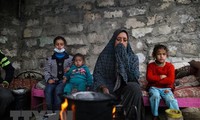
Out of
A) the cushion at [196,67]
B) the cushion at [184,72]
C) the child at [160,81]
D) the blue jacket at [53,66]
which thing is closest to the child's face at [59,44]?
the blue jacket at [53,66]

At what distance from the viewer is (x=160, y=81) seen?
3.40 metres

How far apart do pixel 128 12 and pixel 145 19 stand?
13.5 inches

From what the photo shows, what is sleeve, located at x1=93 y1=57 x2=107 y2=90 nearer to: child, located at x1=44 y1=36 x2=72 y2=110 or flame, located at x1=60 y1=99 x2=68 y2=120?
child, located at x1=44 y1=36 x2=72 y2=110

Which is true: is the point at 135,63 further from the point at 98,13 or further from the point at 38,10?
the point at 38,10

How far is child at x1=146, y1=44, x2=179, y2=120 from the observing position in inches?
126

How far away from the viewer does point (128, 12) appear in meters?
4.55

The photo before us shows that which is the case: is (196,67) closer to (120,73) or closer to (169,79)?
(169,79)

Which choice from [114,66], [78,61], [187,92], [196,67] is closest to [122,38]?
[114,66]

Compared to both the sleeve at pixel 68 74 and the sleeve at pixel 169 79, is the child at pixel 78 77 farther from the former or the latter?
the sleeve at pixel 169 79

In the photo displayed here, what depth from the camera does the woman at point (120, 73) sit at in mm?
3108

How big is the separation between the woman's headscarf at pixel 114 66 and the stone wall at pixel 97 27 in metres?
1.12

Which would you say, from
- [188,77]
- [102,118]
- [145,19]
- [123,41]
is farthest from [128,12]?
[102,118]

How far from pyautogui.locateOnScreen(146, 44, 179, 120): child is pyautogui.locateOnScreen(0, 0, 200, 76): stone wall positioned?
95cm

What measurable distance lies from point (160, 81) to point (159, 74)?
0.45 feet
